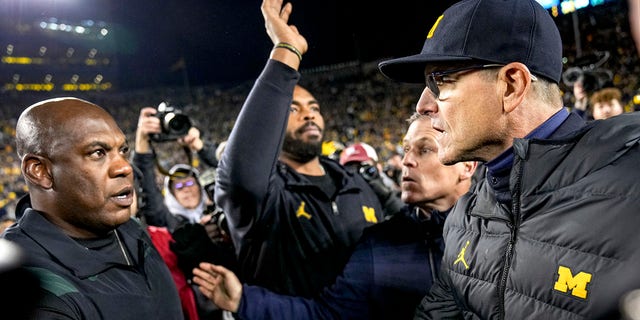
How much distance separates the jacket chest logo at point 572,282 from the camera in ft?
3.09

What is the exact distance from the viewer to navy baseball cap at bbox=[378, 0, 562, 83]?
117 cm

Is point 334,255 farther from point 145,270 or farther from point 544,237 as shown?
point 544,237

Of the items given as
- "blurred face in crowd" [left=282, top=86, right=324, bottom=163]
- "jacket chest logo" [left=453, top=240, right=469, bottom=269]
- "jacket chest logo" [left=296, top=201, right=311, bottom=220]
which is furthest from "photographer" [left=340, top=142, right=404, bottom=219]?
"jacket chest logo" [left=453, top=240, right=469, bottom=269]

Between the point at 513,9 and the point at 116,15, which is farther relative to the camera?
the point at 116,15

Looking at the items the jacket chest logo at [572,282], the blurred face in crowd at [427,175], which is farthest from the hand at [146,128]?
the jacket chest logo at [572,282]

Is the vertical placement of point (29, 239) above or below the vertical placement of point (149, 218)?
above

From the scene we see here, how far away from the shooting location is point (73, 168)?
1.56 metres

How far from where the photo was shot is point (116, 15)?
327 centimetres

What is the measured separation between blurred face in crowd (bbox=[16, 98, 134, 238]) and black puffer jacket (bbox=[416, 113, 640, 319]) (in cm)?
124

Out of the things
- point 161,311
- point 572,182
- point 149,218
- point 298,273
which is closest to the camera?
point 572,182

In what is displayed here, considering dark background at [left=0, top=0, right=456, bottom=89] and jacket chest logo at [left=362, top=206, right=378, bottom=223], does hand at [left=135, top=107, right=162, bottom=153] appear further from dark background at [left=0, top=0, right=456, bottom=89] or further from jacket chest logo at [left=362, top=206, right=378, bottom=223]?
jacket chest logo at [left=362, top=206, right=378, bottom=223]

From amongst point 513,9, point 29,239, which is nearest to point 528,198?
point 513,9

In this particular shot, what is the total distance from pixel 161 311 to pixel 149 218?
5.80ft

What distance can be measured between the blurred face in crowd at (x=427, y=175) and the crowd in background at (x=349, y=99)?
31.7 ft
